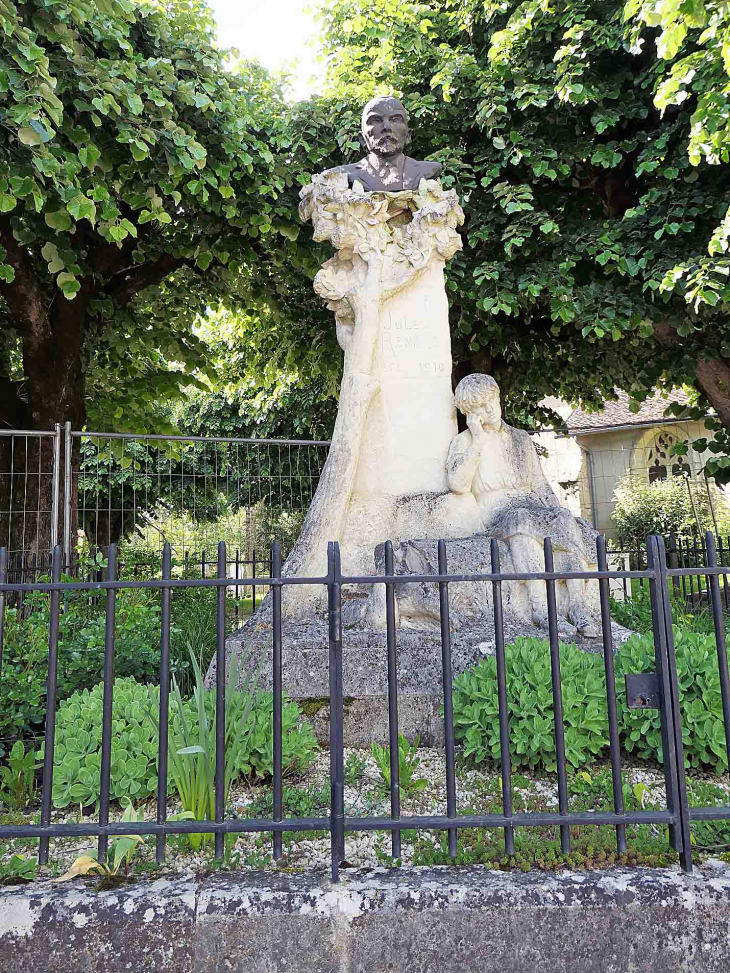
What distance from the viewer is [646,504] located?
18016 mm

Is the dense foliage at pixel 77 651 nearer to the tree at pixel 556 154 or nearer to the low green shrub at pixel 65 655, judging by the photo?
the low green shrub at pixel 65 655

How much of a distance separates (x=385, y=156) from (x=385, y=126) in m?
0.19

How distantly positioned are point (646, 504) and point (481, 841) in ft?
56.1

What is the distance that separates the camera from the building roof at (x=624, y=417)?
65.0 feet

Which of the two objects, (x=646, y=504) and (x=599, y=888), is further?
(x=646, y=504)

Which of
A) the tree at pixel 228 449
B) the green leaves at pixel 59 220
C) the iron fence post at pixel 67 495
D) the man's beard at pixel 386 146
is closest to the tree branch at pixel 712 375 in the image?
the man's beard at pixel 386 146

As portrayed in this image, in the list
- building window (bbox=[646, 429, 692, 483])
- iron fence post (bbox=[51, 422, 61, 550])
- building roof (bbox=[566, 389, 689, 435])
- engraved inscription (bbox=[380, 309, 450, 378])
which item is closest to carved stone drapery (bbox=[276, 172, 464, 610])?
engraved inscription (bbox=[380, 309, 450, 378])

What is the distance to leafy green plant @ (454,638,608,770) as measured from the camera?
2924 mm

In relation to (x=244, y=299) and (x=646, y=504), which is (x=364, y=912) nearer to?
(x=244, y=299)

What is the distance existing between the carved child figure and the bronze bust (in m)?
1.65

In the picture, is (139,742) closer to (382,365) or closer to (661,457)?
(382,365)

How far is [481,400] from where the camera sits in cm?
436

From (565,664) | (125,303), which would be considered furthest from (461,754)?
(125,303)

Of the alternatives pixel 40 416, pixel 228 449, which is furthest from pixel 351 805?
pixel 228 449
